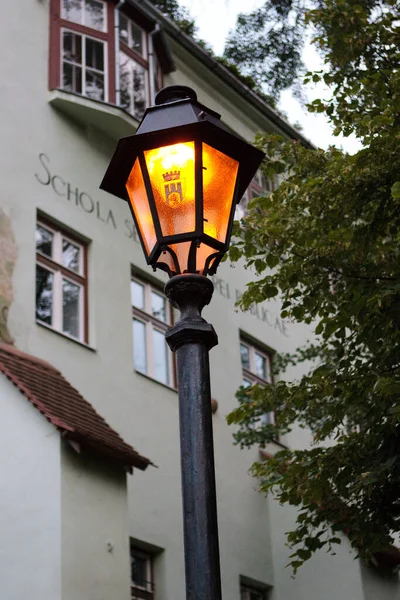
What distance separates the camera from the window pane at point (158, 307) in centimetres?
1678

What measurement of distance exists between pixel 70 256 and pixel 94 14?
454 centimetres

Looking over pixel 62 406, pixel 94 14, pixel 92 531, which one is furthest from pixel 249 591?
pixel 94 14

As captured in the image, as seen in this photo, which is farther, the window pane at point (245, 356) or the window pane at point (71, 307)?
the window pane at point (245, 356)

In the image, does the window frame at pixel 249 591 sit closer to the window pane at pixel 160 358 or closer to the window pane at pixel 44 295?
the window pane at pixel 160 358

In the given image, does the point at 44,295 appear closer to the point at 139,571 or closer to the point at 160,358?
the point at 160,358

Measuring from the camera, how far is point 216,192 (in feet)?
18.0

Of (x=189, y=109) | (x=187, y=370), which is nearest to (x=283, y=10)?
(x=189, y=109)

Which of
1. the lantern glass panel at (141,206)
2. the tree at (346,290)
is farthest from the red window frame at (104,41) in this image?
the lantern glass panel at (141,206)

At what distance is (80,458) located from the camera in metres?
11.0

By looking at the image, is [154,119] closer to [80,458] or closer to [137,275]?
[80,458]

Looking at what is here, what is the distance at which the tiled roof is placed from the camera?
35.7 ft

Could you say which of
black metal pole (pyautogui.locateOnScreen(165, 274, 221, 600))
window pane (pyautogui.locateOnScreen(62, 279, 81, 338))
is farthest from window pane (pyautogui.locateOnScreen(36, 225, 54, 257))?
black metal pole (pyautogui.locateOnScreen(165, 274, 221, 600))

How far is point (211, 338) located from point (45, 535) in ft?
18.5

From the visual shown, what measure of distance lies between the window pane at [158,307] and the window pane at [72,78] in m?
3.40
